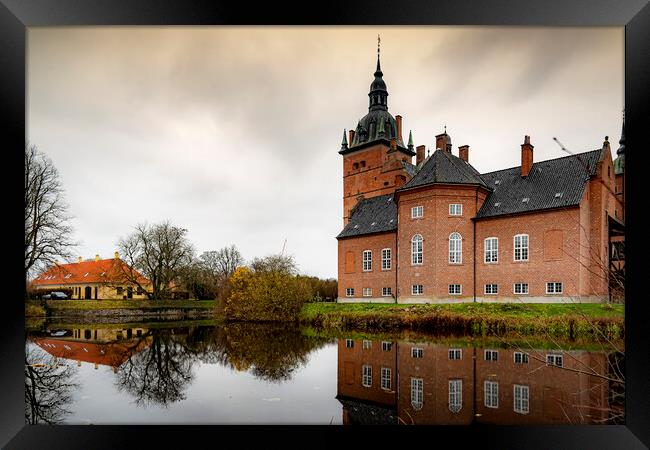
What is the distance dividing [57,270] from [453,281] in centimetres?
1432

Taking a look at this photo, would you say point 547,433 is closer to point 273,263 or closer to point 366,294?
point 273,263

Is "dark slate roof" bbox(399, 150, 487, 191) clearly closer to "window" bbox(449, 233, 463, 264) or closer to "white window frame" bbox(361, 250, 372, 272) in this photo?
"window" bbox(449, 233, 463, 264)

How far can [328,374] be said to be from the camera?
22.9ft

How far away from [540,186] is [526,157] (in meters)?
1.64

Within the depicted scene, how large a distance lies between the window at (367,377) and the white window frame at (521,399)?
2.02m

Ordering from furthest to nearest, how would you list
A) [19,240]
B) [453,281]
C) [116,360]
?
1. [453,281]
2. [116,360]
3. [19,240]

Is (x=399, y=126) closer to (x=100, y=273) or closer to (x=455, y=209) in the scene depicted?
(x=455, y=209)

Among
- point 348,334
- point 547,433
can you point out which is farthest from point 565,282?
point 547,433

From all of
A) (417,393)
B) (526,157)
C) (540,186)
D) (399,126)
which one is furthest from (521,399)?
(399,126)

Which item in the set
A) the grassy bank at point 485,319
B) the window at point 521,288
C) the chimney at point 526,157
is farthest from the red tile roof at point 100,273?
the chimney at point 526,157

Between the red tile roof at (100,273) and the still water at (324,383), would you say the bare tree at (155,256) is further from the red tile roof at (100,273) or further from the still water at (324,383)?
the still water at (324,383)

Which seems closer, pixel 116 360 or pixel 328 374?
pixel 328 374

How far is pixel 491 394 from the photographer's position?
5.41 meters

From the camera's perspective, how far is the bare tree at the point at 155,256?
65.2 feet
